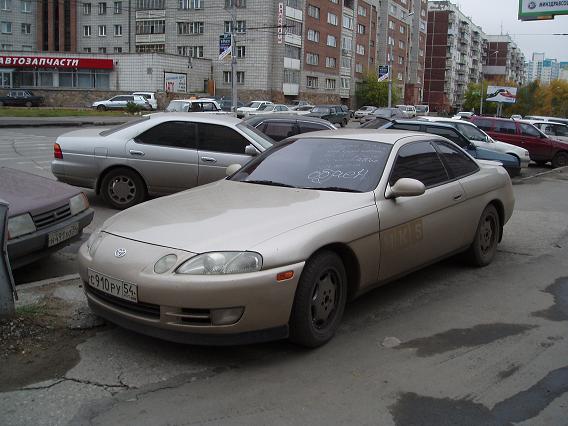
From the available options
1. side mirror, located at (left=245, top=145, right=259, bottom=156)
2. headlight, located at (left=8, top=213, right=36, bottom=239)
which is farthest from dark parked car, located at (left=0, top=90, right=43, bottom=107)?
headlight, located at (left=8, top=213, right=36, bottom=239)

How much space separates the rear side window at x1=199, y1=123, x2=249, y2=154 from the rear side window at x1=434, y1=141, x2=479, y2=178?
381 cm

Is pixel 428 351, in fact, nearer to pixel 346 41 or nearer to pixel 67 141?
pixel 67 141

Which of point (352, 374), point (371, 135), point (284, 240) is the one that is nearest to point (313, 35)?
point (371, 135)

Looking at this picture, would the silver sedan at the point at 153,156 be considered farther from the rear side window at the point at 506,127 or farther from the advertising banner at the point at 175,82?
the advertising banner at the point at 175,82

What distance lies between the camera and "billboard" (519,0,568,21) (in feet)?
80.0

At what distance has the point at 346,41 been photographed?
3059 inches

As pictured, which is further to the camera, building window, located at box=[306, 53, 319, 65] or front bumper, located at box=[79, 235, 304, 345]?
building window, located at box=[306, 53, 319, 65]

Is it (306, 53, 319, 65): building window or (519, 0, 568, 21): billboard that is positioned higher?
(306, 53, 319, 65): building window

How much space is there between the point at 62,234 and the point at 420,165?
11.0ft

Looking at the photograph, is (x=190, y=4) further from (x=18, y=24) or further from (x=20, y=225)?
A: (x=20, y=225)

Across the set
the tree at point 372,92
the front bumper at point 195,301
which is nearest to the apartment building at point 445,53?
the tree at point 372,92

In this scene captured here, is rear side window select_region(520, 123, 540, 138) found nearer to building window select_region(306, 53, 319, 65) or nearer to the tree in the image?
building window select_region(306, 53, 319, 65)

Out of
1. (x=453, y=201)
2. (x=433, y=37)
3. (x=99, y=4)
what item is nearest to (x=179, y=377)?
(x=453, y=201)

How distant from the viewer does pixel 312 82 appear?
230 ft
